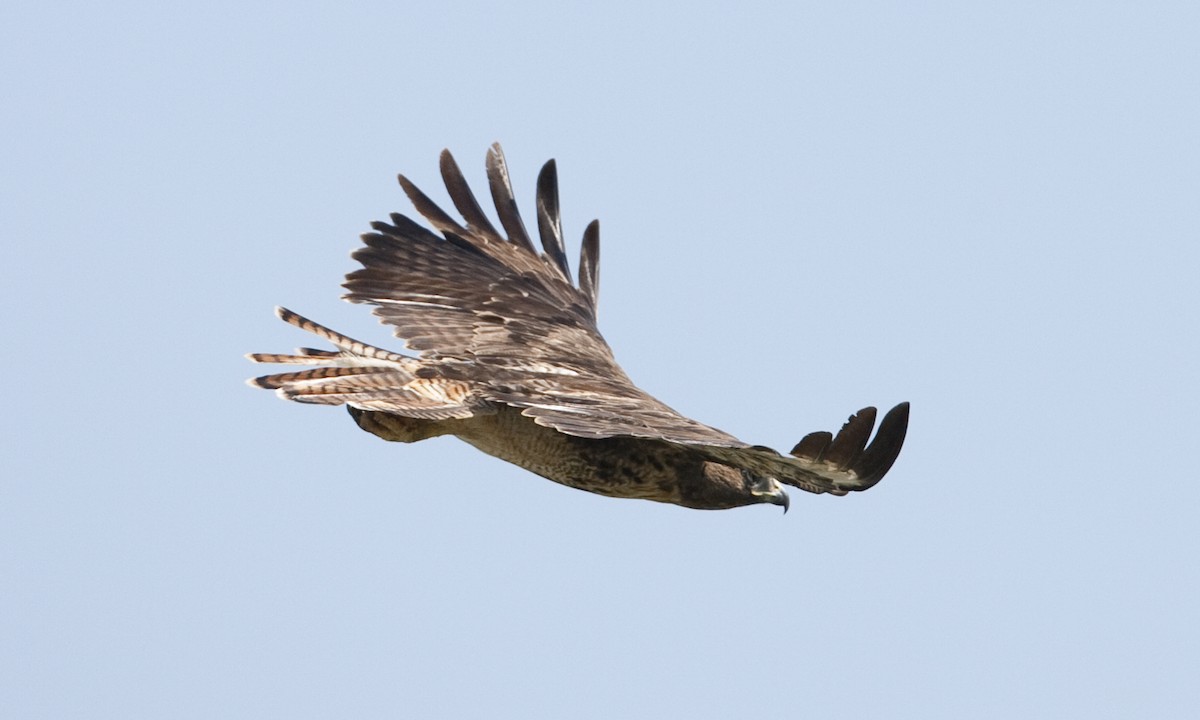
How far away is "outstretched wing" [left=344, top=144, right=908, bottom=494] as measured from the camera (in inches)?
370

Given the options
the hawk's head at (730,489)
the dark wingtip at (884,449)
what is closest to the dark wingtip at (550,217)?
the hawk's head at (730,489)

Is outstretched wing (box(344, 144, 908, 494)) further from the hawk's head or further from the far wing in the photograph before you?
the hawk's head

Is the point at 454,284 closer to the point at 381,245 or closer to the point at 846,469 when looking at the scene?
the point at 381,245

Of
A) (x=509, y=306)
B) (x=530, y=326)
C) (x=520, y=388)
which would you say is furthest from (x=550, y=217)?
(x=520, y=388)

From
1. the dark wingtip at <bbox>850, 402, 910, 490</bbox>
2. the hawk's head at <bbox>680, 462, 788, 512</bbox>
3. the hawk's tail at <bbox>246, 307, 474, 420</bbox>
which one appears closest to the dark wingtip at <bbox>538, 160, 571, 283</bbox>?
the hawk's tail at <bbox>246, 307, 474, 420</bbox>

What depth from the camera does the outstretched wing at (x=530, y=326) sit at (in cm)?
940

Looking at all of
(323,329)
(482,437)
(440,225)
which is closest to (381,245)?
(440,225)

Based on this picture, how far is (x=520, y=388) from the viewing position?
34.5 feet

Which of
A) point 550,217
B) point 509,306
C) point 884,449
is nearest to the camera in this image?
point 884,449

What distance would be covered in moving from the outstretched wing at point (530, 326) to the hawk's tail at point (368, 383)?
0.75ft

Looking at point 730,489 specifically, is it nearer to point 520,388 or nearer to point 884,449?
point 520,388

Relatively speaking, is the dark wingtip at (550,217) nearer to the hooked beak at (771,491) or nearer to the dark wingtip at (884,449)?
the hooked beak at (771,491)

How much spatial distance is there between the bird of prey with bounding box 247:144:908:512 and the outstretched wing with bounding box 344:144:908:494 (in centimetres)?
1

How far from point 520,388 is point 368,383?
2.67 ft
